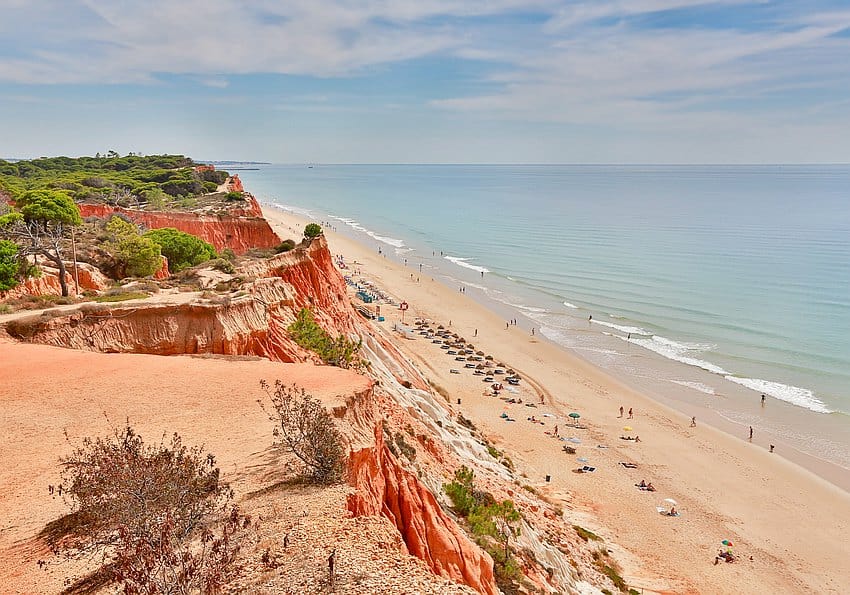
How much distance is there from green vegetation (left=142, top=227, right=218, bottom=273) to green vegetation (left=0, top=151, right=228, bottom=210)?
23179 mm

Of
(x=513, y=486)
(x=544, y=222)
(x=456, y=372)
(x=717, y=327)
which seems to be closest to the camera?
(x=513, y=486)

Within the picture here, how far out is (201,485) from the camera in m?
9.77

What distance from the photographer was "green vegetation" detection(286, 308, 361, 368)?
23.1 metres

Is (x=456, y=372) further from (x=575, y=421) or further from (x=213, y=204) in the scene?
(x=213, y=204)

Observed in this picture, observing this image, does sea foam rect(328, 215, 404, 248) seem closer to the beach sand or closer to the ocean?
the ocean

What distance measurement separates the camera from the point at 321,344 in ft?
77.0

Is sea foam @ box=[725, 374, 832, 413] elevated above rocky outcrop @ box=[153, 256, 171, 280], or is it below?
below

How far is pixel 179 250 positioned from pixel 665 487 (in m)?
34.0

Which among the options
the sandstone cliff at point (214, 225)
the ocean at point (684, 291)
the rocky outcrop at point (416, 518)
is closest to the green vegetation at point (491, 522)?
the rocky outcrop at point (416, 518)

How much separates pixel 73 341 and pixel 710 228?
121435mm

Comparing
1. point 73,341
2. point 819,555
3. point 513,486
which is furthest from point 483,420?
point 73,341

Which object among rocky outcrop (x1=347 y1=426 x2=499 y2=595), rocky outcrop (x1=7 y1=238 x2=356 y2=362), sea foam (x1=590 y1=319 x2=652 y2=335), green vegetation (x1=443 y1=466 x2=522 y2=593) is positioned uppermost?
rocky outcrop (x1=7 y1=238 x2=356 y2=362)

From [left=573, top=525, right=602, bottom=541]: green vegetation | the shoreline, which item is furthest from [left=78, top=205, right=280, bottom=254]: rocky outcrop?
[left=573, top=525, right=602, bottom=541]: green vegetation

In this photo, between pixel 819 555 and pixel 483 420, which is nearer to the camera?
pixel 819 555
